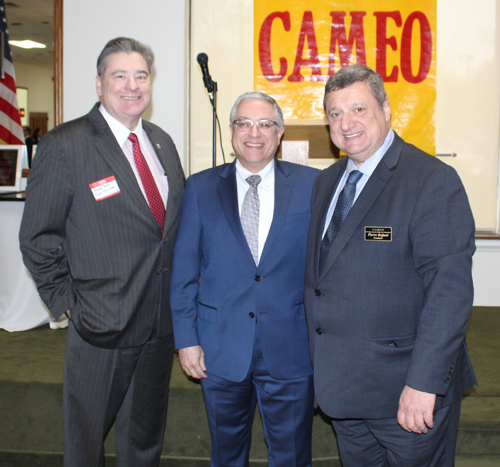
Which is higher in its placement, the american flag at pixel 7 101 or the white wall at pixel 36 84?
the white wall at pixel 36 84

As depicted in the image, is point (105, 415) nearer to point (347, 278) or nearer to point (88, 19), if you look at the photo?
point (347, 278)

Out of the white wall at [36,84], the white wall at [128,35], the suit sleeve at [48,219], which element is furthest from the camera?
the white wall at [36,84]

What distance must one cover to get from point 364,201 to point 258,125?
53 cm

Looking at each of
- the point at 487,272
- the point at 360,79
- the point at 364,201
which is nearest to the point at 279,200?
the point at 364,201

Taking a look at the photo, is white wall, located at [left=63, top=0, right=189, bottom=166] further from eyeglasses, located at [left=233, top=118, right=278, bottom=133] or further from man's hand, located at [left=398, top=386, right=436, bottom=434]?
man's hand, located at [left=398, top=386, right=436, bottom=434]

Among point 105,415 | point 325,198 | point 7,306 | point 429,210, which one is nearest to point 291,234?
point 325,198

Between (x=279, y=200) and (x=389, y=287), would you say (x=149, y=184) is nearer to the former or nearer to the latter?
(x=279, y=200)

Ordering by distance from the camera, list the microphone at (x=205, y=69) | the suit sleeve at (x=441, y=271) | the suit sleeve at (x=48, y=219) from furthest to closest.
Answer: the microphone at (x=205, y=69) → the suit sleeve at (x=48, y=219) → the suit sleeve at (x=441, y=271)

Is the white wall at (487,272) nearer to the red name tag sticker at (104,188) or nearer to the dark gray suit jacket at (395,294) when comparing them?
the dark gray suit jacket at (395,294)

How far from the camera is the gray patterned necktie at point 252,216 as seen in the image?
5.62 ft

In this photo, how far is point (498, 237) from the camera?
4.16 metres

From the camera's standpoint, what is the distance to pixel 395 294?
1.42m

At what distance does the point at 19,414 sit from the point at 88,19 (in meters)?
3.26

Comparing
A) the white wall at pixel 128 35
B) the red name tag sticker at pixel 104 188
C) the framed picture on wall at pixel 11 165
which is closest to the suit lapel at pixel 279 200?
the red name tag sticker at pixel 104 188
